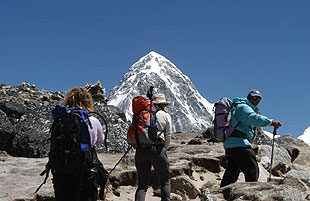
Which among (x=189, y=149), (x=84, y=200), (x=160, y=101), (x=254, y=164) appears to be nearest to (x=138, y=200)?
(x=84, y=200)

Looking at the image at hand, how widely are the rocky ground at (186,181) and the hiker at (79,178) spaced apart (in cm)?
154

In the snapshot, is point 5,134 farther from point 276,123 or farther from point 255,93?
point 276,123

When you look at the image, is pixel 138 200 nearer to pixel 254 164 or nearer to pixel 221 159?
pixel 254 164

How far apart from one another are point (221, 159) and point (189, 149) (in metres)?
1.47

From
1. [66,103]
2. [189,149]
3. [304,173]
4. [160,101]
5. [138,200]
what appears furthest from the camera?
[189,149]

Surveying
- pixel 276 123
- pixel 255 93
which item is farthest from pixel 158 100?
pixel 276 123

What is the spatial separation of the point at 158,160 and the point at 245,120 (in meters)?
1.61

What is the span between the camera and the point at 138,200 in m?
5.63

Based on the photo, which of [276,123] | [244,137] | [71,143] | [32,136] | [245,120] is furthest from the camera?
[32,136]

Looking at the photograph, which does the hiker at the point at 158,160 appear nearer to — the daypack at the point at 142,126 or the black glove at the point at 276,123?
the daypack at the point at 142,126

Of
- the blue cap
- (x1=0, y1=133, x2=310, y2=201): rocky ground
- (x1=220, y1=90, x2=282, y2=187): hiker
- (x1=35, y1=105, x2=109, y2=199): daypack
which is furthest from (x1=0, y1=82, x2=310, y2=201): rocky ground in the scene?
(x1=35, y1=105, x2=109, y2=199): daypack

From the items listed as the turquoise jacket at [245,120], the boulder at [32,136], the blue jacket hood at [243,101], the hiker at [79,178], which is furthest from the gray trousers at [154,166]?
the boulder at [32,136]

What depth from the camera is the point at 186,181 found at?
330 inches

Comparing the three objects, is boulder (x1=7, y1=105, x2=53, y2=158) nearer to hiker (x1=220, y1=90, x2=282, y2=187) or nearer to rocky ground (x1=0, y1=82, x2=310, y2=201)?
rocky ground (x1=0, y1=82, x2=310, y2=201)
